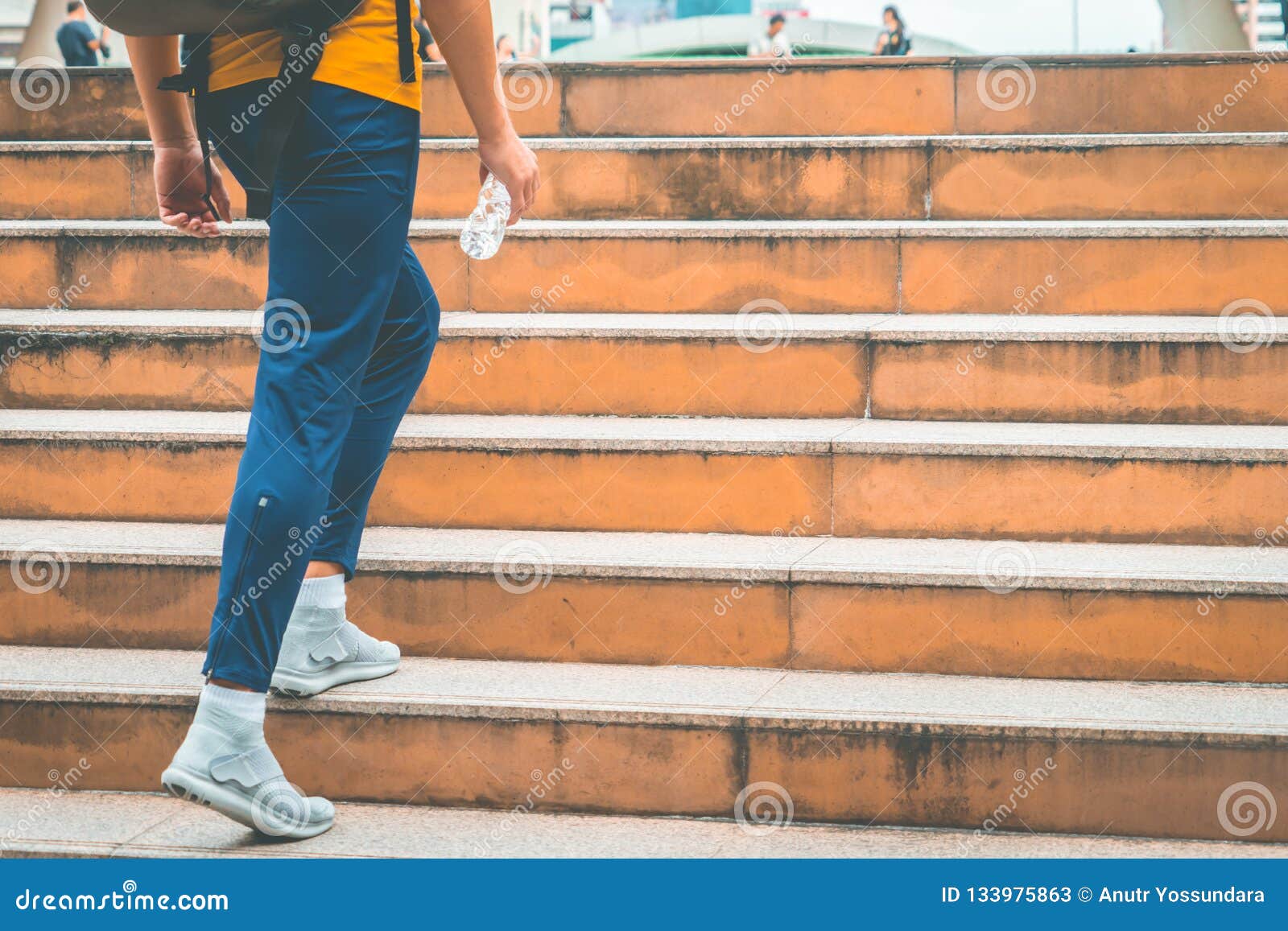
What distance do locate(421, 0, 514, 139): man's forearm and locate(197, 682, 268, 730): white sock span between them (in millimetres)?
1079

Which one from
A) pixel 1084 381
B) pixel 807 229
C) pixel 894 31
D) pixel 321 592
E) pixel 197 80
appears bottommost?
pixel 321 592

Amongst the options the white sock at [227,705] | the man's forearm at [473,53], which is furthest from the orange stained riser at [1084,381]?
the white sock at [227,705]

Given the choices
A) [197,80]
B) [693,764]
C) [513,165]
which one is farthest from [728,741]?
[197,80]

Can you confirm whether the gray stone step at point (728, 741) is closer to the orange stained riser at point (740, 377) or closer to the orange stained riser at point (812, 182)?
the orange stained riser at point (740, 377)

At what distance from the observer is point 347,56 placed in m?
2.22

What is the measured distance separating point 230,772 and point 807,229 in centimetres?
233

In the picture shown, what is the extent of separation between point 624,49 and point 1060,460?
31.6m

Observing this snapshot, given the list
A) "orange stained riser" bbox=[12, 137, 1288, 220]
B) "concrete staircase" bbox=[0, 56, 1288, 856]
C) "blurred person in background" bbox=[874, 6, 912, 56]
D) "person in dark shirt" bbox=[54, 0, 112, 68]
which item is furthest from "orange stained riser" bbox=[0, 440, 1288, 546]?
"blurred person in background" bbox=[874, 6, 912, 56]

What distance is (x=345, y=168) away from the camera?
223cm

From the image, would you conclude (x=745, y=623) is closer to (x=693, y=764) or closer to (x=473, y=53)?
(x=693, y=764)

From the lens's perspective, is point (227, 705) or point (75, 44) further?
point (75, 44)

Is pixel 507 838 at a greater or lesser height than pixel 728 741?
lesser

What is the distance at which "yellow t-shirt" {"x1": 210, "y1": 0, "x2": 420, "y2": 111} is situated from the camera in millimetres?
2217

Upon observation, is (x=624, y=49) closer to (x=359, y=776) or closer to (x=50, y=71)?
(x=50, y=71)
